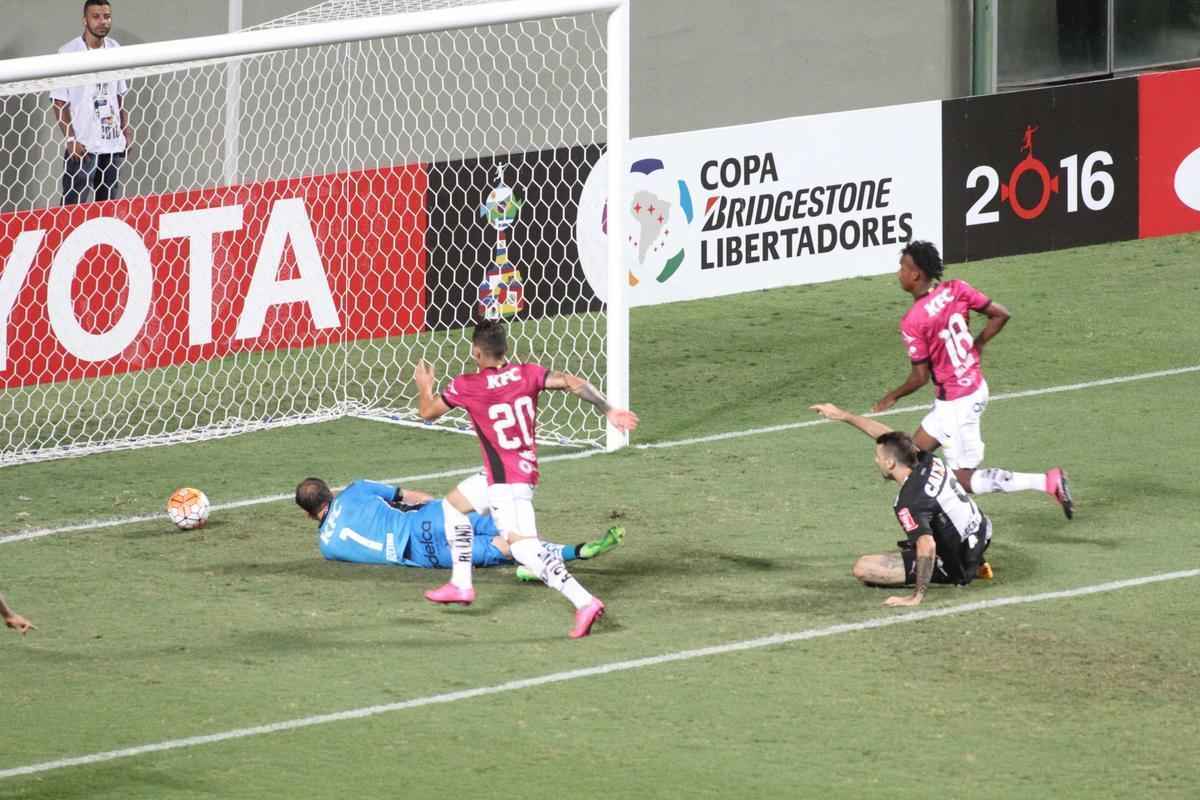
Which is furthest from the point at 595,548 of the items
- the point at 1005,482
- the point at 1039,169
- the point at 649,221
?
the point at 1039,169

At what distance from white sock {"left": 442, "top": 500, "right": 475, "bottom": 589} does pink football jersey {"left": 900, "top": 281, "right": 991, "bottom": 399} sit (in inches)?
107

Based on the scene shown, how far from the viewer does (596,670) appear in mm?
9734

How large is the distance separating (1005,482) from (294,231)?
6.06 meters

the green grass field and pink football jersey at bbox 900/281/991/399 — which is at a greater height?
pink football jersey at bbox 900/281/991/399

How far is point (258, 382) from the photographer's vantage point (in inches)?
634

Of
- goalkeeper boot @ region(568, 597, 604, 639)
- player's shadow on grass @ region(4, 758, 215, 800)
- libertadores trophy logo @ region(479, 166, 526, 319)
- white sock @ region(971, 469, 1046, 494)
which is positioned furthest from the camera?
libertadores trophy logo @ region(479, 166, 526, 319)

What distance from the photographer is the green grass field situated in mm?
8453

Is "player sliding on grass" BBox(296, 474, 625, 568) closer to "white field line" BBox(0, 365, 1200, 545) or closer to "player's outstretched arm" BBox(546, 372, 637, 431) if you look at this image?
"player's outstretched arm" BBox(546, 372, 637, 431)

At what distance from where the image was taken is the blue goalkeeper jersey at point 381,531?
11578 millimetres

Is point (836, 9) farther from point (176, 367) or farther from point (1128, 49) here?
point (176, 367)

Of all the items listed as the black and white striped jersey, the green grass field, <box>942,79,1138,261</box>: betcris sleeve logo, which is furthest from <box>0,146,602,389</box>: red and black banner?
the black and white striped jersey

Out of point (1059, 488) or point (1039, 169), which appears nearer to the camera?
point (1059, 488)

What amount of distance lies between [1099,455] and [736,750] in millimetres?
6086

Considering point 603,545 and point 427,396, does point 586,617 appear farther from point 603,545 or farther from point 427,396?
point 427,396
